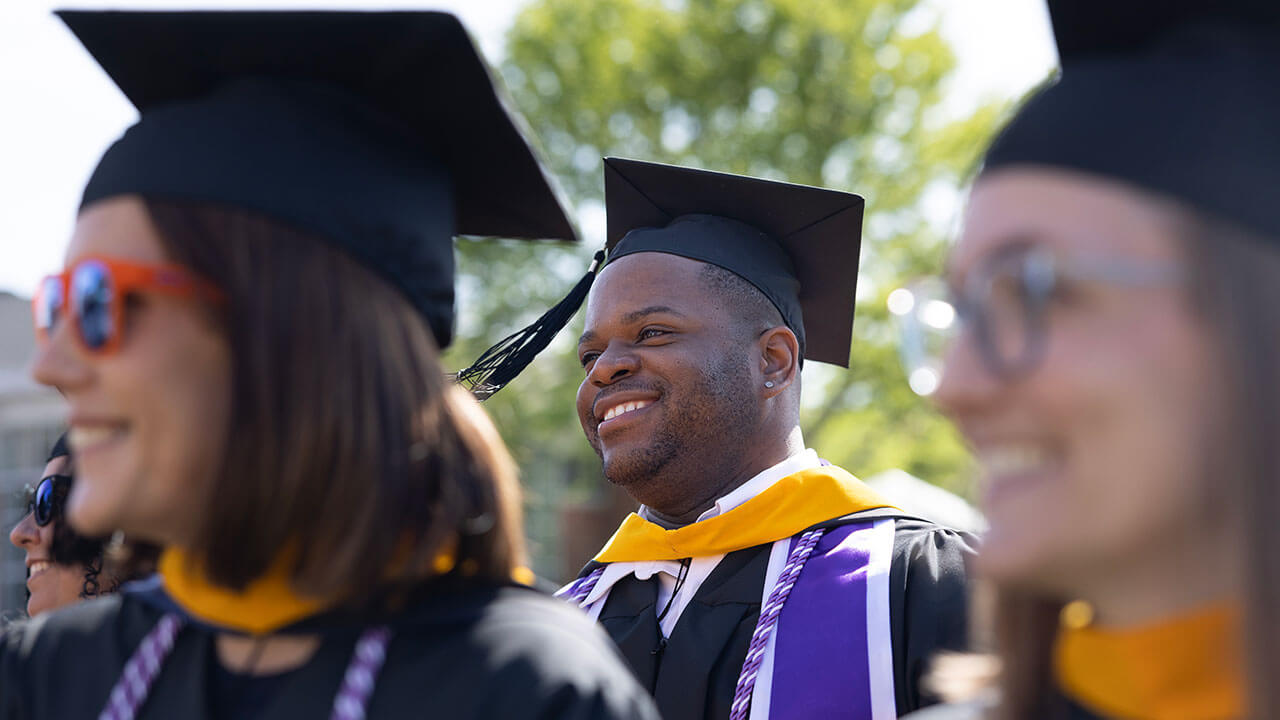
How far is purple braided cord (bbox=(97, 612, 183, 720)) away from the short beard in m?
1.85

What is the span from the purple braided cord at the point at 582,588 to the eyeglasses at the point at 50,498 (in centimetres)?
137

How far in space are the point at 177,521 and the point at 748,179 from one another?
2382mm

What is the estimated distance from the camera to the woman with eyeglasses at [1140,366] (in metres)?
1.28

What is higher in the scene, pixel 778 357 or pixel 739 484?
pixel 778 357

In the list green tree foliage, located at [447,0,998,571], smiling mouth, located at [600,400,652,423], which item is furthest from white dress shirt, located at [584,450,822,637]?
green tree foliage, located at [447,0,998,571]

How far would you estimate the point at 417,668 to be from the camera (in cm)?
162

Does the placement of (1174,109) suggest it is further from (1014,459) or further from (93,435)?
(93,435)

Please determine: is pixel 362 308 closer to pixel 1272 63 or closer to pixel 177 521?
pixel 177 521

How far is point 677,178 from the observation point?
3.80 m

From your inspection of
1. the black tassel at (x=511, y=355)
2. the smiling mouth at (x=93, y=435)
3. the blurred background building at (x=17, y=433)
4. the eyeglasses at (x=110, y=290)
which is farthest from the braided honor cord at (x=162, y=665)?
the blurred background building at (x=17, y=433)

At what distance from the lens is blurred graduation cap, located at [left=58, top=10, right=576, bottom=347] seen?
1.70 m

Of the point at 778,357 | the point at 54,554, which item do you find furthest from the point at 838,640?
the point at 54,554

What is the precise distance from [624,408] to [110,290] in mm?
2076

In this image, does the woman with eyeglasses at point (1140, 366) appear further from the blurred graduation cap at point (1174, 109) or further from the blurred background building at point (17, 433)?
the blurred background building at point (17, 433)
